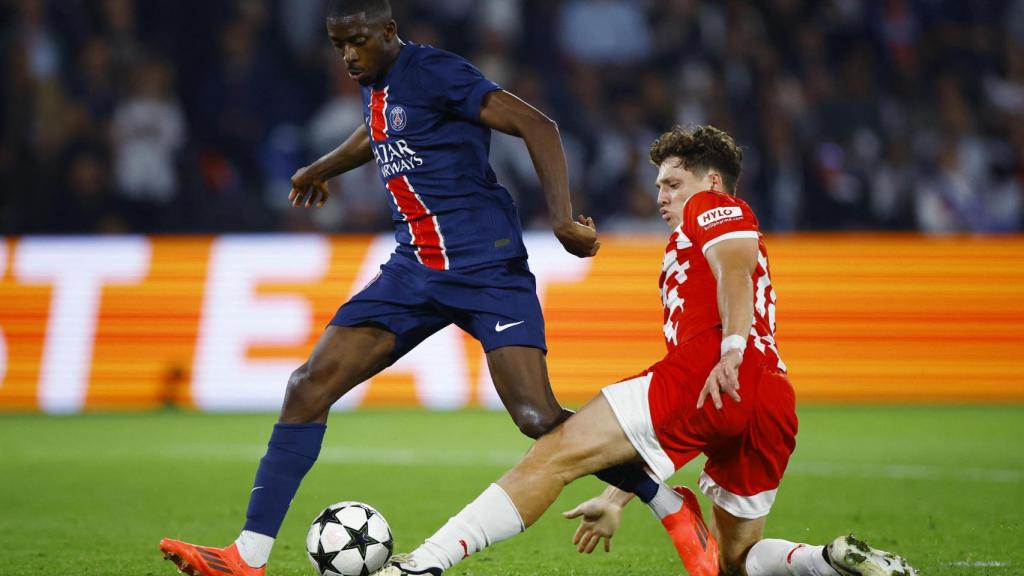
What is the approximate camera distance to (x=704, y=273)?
488 cm

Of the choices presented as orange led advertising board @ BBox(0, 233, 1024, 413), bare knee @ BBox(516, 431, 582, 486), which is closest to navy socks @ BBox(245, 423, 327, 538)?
bare knee @ BBox(516, 431, 582, 486)

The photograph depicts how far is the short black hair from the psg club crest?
349 millimetres

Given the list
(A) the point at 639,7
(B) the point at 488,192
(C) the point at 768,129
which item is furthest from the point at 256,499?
(A) the point at 639,7

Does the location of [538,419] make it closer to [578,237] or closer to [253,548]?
[578,237]

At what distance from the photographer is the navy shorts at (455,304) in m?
5.08

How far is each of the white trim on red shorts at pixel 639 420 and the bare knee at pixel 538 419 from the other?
30cm

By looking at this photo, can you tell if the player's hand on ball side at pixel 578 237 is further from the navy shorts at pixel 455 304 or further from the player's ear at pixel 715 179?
the player's ear at pixel 715 179

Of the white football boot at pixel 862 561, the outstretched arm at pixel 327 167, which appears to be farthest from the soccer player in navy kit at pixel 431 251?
the white football boot at pixel 862 561

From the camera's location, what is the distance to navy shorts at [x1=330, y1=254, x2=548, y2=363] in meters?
5.08

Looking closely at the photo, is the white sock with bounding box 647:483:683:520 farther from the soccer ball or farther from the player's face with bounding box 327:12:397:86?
the player's face with bounding box 327:12:397:86

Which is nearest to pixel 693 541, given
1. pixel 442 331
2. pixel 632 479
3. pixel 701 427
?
pixel 632 479

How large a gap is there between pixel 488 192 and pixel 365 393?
635cm

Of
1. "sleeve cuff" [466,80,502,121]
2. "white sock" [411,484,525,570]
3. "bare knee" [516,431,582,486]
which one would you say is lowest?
"white sock" [411,484,525,570]

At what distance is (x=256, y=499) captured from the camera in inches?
195
